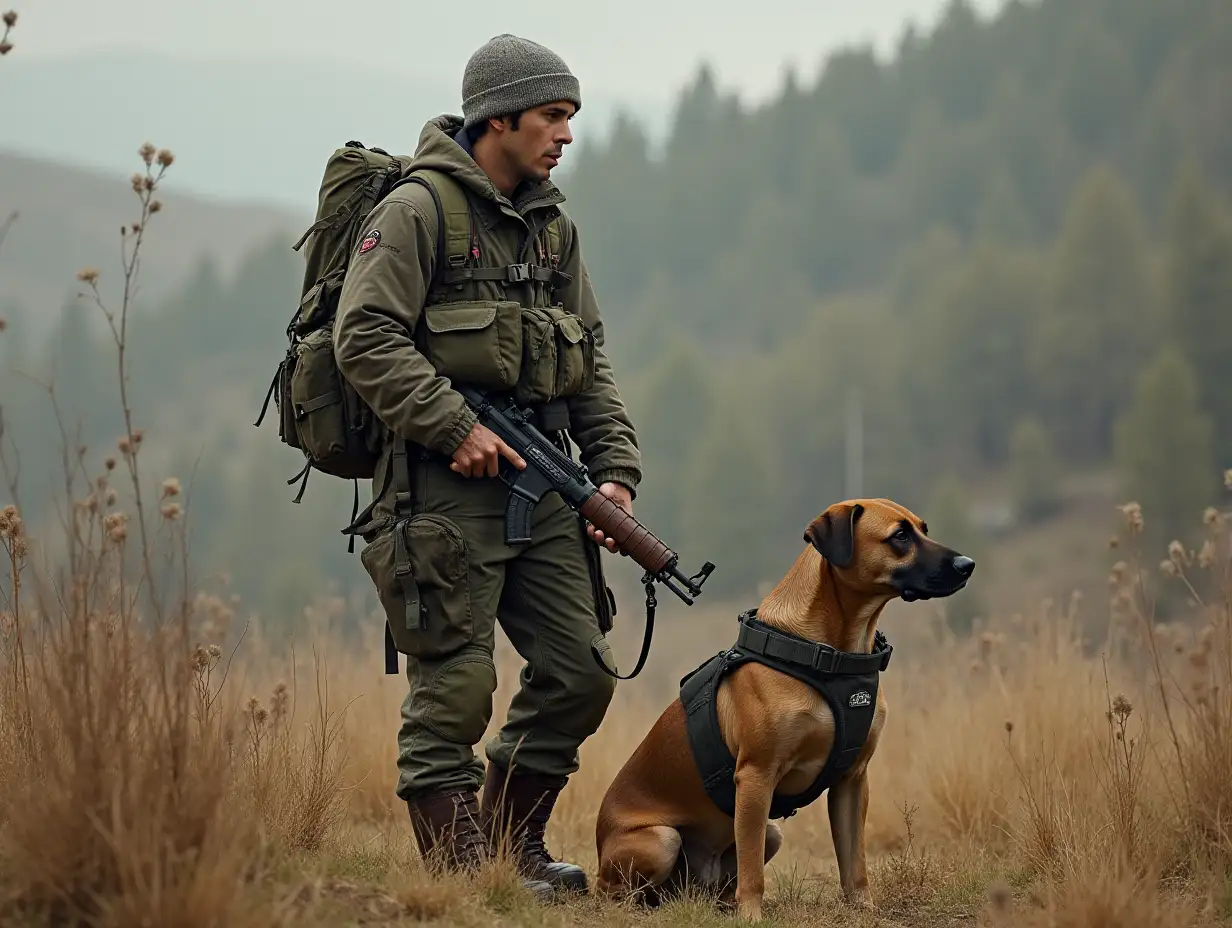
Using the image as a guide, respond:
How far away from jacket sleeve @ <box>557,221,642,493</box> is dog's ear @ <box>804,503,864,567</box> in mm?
730

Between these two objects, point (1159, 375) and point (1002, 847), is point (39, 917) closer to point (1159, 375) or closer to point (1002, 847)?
point (1002, 847)

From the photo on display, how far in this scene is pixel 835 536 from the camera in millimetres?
4695

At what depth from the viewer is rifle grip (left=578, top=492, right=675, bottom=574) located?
15.6 feet

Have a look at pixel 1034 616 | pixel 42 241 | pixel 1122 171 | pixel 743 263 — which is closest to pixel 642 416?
pixel 743 263

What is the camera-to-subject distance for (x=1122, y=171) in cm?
9519

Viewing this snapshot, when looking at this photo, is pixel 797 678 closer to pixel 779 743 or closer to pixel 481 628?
pixel 779 743

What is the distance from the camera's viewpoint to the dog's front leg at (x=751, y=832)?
4613 millimetres

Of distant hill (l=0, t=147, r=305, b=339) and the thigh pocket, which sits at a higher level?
distant hill (l=0, t=147, r=305, b=339)

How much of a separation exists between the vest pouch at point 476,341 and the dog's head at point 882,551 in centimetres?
114

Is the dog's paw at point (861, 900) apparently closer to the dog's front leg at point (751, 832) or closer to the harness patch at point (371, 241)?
the dog's front leg at point (751, 832)

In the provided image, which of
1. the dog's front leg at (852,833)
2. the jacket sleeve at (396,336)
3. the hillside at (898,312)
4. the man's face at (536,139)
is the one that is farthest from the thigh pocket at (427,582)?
the hillside at (898,312)

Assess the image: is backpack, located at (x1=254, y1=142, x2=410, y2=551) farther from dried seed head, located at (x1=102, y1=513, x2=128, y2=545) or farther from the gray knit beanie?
dried seed head, located at (x1=102, y1=513, x2=128, y2=545)

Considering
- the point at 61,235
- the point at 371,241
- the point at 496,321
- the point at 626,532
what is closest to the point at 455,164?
the point at 371,241

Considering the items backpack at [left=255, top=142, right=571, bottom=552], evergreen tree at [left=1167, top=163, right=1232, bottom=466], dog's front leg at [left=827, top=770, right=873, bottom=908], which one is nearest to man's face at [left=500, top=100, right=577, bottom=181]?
backpack at [left=255, top=142, right=571, bottom=552]
